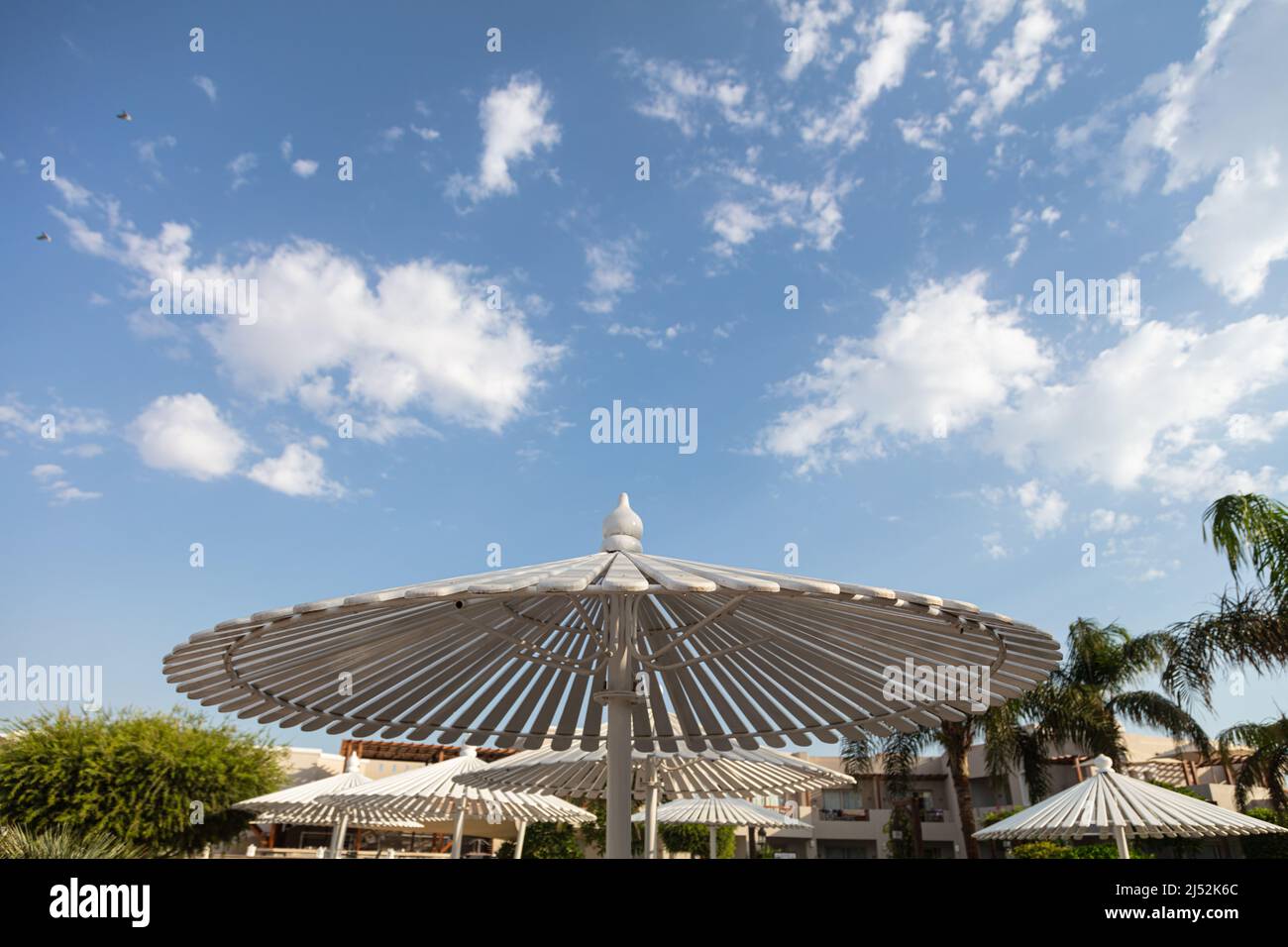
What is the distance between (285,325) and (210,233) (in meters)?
3.78

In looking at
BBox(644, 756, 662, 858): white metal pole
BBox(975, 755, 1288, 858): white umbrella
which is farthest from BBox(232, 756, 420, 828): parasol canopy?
BBox(975, 755, 1288, 858): white umbrella

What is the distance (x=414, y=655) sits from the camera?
4.76m

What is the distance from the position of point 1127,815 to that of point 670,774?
5843 millimetres

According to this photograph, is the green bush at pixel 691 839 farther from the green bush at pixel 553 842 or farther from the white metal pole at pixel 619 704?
the white metal pole at pixel 619 704

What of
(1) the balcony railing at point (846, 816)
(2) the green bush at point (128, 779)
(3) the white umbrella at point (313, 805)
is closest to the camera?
(3) the white umbrella at point (313, 805)

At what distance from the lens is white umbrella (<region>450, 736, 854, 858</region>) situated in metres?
8.94

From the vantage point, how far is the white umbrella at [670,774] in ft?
29.3

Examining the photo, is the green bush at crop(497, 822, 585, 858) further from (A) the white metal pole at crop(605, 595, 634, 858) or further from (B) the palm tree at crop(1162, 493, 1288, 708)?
(A) the white metal pole at crop(605, 595, 634, 858)

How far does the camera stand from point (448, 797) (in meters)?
12.7

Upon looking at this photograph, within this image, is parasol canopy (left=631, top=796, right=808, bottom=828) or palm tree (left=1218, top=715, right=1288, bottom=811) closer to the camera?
palm tree (left=1218, top=715, right=1288, bottom=811)

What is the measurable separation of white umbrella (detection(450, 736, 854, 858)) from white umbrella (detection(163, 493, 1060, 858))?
3.48 metres

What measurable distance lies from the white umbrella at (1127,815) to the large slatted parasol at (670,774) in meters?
2.92

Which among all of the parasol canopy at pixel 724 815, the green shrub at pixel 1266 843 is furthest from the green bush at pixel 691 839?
the green shrub at pixel 1266 843
